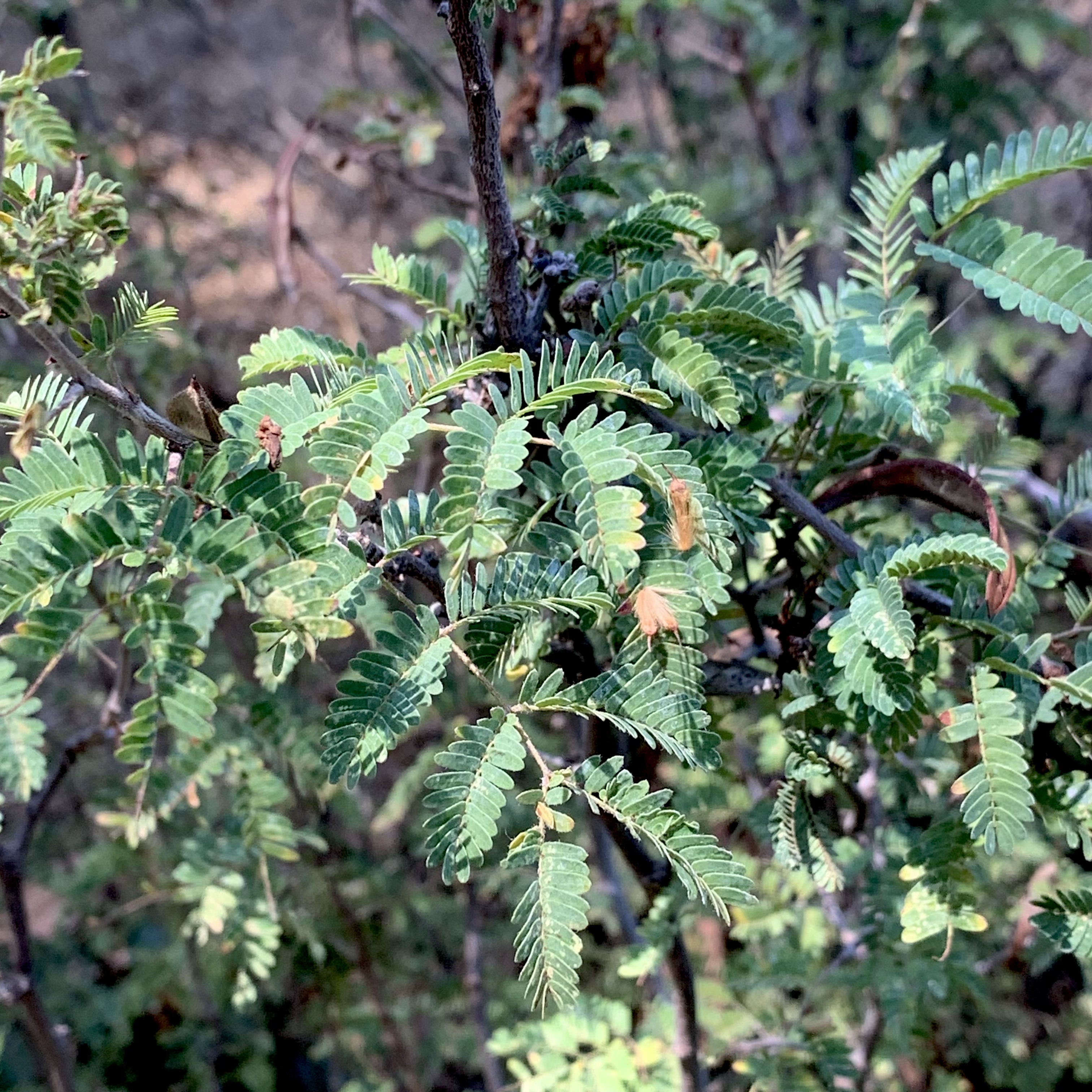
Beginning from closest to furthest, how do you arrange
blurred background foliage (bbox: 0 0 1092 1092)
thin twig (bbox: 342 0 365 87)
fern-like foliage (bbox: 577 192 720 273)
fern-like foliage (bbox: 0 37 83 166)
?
fern-like foliage (bbox: 0 37 83 166), fern-like foliage (bbox: 577 192 720 273), blurred background foliage (bbox: 0 0 1092 1092), thin twig (bbox: 342 0 365 87)

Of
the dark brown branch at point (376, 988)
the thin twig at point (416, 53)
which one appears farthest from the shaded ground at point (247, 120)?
the dark brown branch at point (376, 988)

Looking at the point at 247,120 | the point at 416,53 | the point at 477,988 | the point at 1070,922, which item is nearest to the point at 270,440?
the point at 1070,922

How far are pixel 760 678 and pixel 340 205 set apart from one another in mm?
4538

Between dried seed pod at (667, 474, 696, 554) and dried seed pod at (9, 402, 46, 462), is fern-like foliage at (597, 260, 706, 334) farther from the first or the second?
dried seed pod at (9, 402, 46, 462)

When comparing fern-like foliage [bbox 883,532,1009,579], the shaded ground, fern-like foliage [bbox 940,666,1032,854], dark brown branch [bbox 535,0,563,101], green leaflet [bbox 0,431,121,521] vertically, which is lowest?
fern-like foliage [bbox 940,666,1032,854]

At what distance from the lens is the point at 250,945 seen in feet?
3.66

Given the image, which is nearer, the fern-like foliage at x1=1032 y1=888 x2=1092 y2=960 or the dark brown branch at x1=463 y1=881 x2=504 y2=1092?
the fern-like foliage at x1=1032 y1=888 x2=1092 y2=960

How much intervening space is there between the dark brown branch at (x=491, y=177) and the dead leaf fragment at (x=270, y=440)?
7.1 inches

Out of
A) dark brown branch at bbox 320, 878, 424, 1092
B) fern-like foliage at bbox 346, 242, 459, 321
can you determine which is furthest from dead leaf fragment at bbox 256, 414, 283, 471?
dark brown branch at bbox 320, 878, 424, 1092

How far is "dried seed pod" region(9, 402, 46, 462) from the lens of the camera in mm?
520

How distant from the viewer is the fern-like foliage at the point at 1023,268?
2.13 ft

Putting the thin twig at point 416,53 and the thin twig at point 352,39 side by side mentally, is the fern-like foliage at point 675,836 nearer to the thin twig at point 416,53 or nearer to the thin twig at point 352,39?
the thin twig at point 416,53

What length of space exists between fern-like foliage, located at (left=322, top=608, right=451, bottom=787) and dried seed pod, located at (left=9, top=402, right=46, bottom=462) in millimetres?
230

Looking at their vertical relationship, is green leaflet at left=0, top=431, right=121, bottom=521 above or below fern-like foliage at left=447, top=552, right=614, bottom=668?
above
